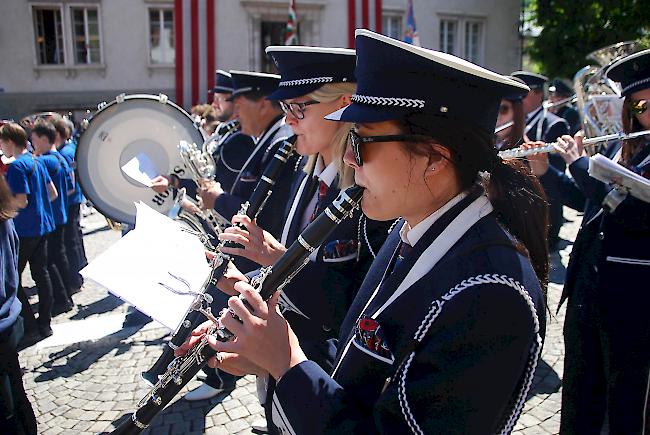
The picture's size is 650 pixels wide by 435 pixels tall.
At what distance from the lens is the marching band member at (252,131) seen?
13.1ft

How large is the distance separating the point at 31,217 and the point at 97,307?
4.22ft

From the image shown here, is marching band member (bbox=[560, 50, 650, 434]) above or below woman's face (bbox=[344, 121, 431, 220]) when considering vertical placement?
below

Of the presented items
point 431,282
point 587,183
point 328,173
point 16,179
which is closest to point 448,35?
point 16,179

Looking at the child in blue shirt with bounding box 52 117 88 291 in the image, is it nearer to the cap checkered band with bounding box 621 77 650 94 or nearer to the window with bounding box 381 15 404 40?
the cap checkered band with bounding box 621 77 650 94

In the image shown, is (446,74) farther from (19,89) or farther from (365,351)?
(19,89)

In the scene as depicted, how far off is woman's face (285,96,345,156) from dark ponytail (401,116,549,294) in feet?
4.17

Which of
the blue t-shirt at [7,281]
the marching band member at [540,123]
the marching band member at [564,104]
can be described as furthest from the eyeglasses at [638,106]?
the marching band member at [564,104]

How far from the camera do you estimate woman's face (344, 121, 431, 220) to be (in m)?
1.47

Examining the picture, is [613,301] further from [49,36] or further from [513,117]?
[49,36]

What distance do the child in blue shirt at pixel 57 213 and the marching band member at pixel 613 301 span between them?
5341 millimetres

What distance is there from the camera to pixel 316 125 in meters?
2.71

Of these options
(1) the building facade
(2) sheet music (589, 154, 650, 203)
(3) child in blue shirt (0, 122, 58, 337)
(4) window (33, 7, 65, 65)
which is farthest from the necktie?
(4) window (33, 7, 65, 65)

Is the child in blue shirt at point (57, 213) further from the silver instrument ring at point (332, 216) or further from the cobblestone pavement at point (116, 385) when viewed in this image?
the silver instrument ring at point (332, 216)

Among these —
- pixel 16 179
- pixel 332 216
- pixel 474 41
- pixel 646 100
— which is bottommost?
pixel 16 179
